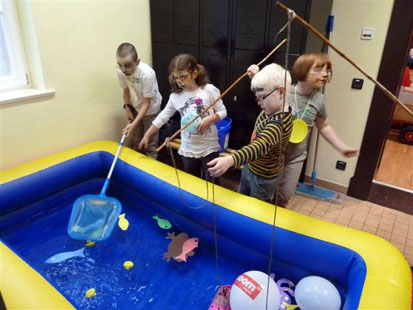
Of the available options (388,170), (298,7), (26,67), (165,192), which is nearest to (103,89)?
(26,67)

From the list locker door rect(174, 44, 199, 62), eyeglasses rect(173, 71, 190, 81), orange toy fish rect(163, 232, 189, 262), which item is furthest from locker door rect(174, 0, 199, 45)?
orange toy fish rect(163, 232, 189, 262)

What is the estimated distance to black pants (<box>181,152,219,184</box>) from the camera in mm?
2092

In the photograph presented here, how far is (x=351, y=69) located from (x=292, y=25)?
60 cm

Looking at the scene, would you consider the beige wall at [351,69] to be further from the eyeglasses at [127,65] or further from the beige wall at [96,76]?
the eyeglasses at [127,65]

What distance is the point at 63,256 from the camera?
72.6 inches

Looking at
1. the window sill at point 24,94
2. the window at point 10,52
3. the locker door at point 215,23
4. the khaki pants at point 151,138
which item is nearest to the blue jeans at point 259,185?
the khaki pants at point 151,138

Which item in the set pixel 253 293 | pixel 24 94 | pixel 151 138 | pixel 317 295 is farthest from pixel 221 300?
pixel 24 94

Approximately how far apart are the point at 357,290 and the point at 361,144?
1.54 metres

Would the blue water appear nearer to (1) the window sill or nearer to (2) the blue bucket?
(2) the blue bucket

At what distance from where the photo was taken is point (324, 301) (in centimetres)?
133

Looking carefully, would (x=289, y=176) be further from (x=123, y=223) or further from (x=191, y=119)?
(x=123, y=223)

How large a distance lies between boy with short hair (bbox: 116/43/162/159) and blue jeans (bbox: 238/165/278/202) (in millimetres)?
1050

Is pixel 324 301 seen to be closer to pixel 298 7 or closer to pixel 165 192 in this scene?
pixel 165 192

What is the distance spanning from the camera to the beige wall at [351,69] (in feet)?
7.20
